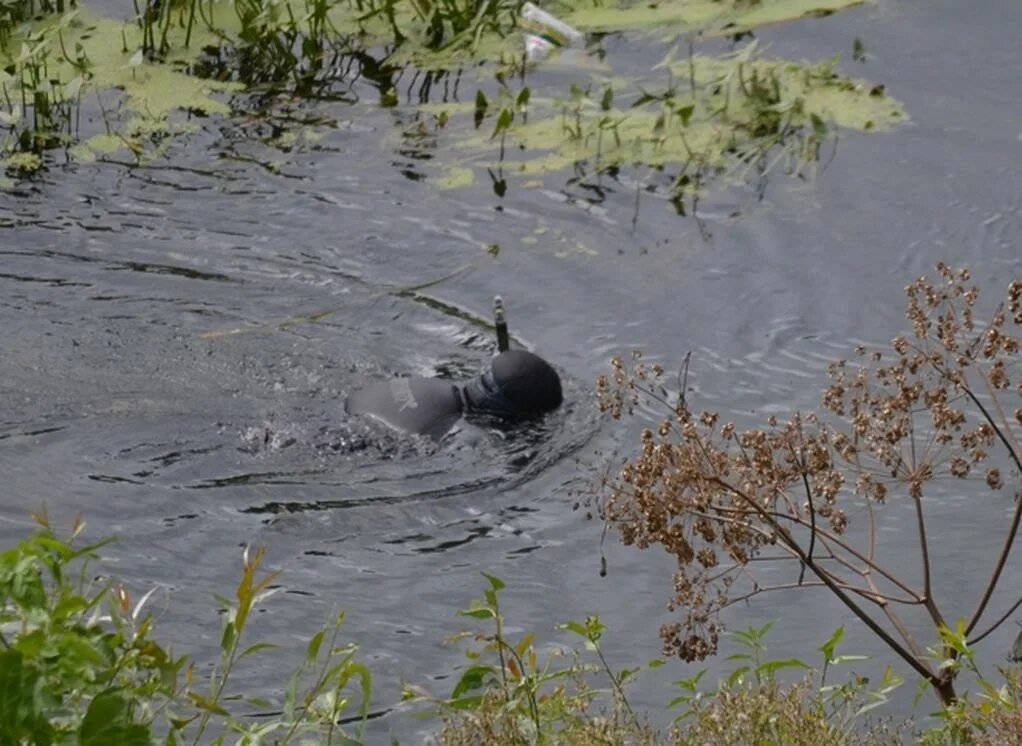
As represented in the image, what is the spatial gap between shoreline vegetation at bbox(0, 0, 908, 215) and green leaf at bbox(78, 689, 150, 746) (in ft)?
19.3

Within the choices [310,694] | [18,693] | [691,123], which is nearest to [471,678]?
[310,694]

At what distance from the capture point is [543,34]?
33.0ft

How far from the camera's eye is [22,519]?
5.75 metres

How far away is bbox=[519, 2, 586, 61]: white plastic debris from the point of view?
9.90m

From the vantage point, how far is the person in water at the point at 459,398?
255 inches

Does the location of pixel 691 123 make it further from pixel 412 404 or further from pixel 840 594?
pixel 840 594

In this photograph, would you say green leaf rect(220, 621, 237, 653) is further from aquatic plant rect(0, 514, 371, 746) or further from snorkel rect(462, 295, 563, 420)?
snorkel rect(462, 295, 563, 420)

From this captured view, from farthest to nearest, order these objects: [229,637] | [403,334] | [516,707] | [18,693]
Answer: [403,334]
[516,707]
[229,637]
[18,693]

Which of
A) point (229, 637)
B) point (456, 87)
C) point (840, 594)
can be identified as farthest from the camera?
point (456, 87)

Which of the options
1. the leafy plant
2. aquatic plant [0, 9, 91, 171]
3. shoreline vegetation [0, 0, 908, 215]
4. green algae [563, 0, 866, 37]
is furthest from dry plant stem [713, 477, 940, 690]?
green algae [563, 0, 866, 37]

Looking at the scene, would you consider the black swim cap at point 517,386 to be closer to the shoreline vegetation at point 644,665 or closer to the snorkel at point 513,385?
the snorkel at point 513,385

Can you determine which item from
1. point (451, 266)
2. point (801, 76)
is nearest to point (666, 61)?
point (801, 76)

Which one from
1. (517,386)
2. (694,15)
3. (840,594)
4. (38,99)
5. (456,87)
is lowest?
(517,386)

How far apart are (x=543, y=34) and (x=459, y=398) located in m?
4.00
